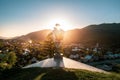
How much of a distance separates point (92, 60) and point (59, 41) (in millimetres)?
61166

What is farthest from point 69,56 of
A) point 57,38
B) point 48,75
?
point 48,75

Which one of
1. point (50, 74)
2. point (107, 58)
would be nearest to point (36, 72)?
point (50, 74)

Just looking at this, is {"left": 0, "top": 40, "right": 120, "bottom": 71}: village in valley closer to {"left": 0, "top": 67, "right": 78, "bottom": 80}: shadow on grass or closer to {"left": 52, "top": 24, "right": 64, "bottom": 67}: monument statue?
{"left": 52, "top": 24, "right": 64, "bottom": 67}: monument statue

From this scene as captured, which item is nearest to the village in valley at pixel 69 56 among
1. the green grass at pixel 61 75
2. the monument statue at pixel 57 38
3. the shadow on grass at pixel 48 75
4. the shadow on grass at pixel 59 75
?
the monument statue at pixel 57 38

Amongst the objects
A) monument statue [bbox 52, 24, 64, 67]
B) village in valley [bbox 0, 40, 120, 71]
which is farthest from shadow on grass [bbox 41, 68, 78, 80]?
village in valley [bbox 0, 40, 120, 71]

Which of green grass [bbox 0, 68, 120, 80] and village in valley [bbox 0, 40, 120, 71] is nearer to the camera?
green grass [bbox 0, 68, 120, 80]

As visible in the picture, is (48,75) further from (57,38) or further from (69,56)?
(69,56)

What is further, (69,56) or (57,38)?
(69,56)

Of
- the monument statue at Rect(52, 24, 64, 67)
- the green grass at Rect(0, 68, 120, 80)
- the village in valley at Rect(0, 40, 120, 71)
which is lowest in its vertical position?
the village in valley at Rect(0, 40, 120, 71)

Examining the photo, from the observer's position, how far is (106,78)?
1142cm

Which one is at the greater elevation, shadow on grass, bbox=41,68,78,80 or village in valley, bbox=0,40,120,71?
shadow on grass, bbox=41,68,78,80

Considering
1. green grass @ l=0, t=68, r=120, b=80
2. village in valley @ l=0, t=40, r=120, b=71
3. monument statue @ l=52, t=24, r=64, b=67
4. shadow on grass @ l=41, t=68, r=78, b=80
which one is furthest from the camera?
village in valley @ l=0, t=40, r=120, b=71

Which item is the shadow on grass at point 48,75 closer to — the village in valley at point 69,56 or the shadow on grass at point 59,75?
the shadow on grass at point 59,75

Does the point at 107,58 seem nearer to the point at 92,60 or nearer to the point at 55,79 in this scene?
the point at 92,60
